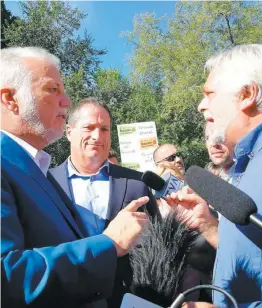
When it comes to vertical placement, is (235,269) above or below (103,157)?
below

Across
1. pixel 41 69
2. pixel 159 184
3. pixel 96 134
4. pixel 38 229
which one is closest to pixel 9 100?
pixel 41 69

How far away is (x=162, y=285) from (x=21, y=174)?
722 mm

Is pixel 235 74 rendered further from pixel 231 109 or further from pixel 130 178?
pixel 130 178

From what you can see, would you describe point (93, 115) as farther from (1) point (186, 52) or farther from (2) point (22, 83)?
(1) point (186, 52)

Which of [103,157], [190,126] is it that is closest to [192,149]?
[190,126]

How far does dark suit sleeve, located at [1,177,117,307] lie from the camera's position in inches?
57.3

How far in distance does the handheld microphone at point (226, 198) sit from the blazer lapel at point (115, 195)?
1265 millimetres

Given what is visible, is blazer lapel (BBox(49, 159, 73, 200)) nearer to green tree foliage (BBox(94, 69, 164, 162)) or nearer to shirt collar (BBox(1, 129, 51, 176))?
shirt collar (BBox(1, 129, 51, 176))

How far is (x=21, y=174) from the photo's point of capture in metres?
1.74

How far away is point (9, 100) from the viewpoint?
209 cm

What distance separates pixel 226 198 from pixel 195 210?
691 mm

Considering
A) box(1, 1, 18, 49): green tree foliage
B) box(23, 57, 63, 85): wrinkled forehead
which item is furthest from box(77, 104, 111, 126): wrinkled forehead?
box(1, 1, 18, 49): green tree foliage

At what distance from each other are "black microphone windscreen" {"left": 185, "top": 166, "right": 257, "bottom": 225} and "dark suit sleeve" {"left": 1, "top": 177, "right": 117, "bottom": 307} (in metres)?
0.41

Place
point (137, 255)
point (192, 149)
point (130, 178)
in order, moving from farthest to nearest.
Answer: point (192, 149) → point (130, 178) → point (137, 255)
